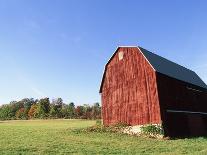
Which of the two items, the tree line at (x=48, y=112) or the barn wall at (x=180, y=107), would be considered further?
the tree line at (x=48, y=112)

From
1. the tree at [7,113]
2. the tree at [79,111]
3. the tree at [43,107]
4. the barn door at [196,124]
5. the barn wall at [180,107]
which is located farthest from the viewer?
the tree at [7,113]

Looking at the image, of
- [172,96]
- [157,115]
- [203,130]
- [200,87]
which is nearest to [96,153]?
[157,115]

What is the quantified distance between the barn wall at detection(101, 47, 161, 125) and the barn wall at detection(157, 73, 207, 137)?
1.02 m

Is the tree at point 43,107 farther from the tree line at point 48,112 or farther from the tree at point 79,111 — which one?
the tree at point 79,111

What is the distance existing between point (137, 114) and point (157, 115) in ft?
8.42

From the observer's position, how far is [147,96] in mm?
30578

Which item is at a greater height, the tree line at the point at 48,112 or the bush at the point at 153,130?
the tree line at the point at 48,112

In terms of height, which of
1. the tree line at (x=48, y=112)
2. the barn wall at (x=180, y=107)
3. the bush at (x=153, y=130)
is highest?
the tree line at (x=48, y=112)

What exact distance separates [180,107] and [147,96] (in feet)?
15.3

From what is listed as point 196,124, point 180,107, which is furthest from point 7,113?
point 180,107

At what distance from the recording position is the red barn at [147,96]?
3006 centimetres

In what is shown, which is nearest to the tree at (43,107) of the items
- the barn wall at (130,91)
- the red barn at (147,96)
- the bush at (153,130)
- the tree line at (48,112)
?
the tree line at (48,112)

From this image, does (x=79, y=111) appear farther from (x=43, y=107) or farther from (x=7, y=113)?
(x=7, y=113)

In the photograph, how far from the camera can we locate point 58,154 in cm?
1672
